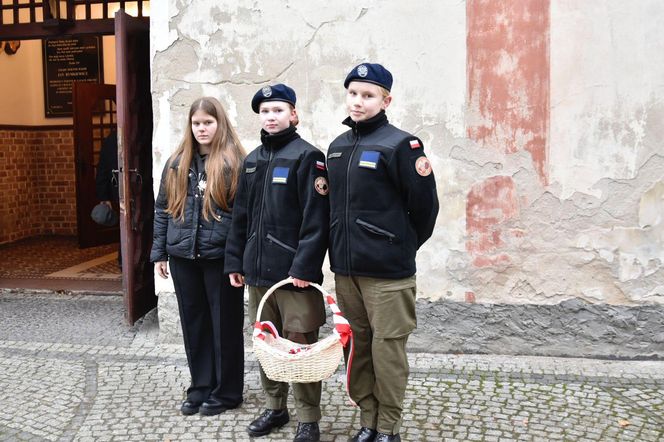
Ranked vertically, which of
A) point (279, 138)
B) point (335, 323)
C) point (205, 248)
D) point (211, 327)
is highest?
point (279, 138)

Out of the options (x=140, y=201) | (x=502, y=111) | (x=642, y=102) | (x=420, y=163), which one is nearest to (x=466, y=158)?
(x=502, y=111)

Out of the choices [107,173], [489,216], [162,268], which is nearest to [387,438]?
[162,268]

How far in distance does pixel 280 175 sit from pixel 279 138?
0.67 ft

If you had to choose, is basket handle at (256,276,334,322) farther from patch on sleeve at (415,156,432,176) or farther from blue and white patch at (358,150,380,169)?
patch on sleeve at (415,156,432,176)

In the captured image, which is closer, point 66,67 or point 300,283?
point 300,283

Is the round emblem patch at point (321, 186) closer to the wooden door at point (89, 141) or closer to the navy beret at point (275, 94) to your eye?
the navy beret at point (275, 94)

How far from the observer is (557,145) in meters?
5.09

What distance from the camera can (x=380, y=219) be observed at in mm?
3490

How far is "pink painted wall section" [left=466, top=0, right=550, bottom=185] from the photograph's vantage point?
506cm

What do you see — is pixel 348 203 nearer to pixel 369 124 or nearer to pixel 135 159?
pixel 369 124

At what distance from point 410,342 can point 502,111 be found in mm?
1801

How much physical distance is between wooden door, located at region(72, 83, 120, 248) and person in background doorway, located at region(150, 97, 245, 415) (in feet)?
19.6

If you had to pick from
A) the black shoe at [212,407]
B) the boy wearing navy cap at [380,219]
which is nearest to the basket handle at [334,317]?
the boy wearing navy cap at [380,219]

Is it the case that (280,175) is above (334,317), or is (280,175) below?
above
